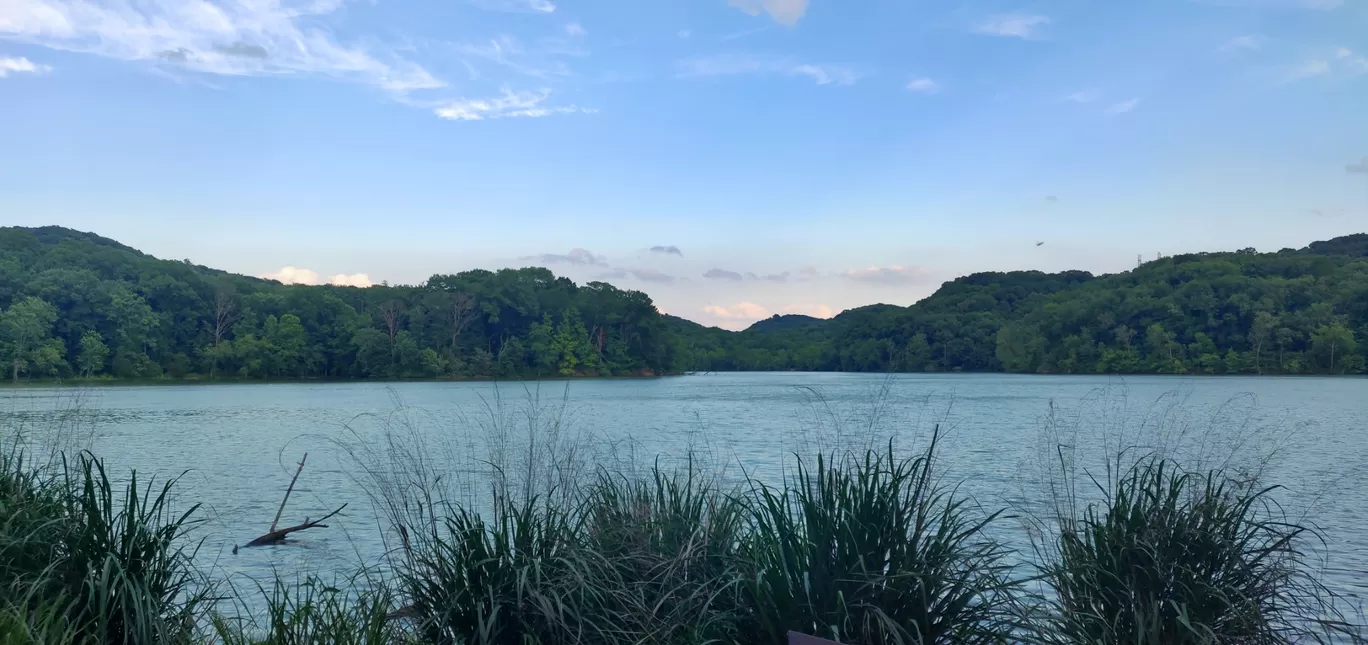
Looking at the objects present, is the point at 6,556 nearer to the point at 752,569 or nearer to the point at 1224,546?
the point at 752,569

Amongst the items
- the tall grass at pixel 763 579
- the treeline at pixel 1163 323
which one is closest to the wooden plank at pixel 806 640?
the tall grass at pixel 763 579

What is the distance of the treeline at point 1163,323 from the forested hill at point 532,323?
0.26 metres

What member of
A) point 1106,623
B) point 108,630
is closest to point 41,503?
point 108,630

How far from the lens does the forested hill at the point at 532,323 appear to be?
8319 centimetres

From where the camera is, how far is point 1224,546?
5062 millimetres

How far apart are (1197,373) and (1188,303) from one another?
9933 mm

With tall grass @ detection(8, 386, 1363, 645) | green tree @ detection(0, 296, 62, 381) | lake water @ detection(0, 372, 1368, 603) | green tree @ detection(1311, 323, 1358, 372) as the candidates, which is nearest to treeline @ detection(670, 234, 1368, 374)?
green tree @ detection(1311, 323, 1358, 372)

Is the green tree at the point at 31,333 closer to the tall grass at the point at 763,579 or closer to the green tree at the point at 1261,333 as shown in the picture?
the tall grass at the point at 763,579

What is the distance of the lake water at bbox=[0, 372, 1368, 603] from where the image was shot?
8633 millimetres

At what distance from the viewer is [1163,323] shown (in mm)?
107875

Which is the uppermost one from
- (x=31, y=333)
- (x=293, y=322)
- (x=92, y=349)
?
(x=293, y=322)

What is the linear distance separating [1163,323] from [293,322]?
342ft

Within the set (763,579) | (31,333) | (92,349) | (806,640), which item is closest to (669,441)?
(763,579)

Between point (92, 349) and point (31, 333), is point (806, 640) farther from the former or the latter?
point (92, 349)
